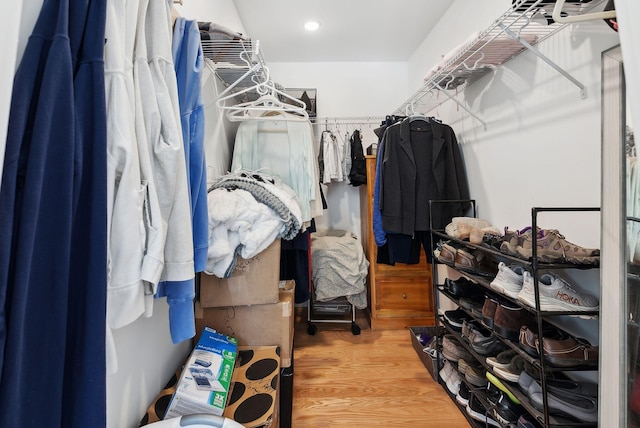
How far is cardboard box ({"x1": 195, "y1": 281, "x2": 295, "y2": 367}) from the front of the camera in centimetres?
136

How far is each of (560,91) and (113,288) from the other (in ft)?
5.70

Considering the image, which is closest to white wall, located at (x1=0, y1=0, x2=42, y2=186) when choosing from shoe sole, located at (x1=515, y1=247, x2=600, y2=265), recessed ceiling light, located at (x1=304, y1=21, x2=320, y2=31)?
shoe sole, located at (x1=515, y1=247, x2=600, y2=265)

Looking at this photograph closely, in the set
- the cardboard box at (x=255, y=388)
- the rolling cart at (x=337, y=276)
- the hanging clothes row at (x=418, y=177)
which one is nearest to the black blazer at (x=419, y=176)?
the hanging clothes row at (x=418, y=177)

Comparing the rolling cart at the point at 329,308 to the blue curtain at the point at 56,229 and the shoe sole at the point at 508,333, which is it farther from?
the blue curtain at the point at 56,229

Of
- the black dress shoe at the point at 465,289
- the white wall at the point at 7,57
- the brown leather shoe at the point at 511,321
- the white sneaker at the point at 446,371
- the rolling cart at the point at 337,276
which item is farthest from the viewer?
the rolling cart at the point at 337,276

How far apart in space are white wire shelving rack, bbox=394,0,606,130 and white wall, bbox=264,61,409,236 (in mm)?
947

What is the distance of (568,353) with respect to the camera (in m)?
0.94

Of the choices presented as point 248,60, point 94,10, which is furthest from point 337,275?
point 94,10

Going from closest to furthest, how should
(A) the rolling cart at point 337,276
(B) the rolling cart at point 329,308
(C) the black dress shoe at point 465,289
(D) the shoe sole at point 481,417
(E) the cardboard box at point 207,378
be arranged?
(E) the cardboard box at point 207,378 → (D) the shoe sole at point 481,417 → (C) the black dress shoe at point 465,289 → (A) the rolling cart at point 337,276 → (B) the rolling cart at point 329,308

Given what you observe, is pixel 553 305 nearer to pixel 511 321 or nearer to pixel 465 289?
pixel 511 321

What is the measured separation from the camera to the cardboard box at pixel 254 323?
1.36 m

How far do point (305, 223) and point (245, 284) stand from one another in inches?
22.3

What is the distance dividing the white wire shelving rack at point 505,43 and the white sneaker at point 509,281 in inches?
29.1

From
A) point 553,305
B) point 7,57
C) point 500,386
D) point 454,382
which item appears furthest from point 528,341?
point 7,57
